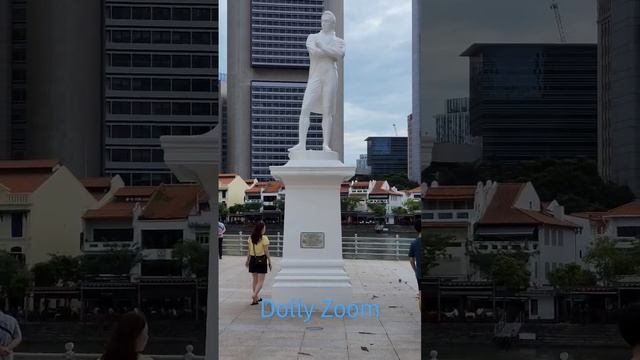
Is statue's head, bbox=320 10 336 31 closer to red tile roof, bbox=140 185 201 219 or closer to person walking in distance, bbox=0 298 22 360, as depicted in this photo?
red tile roof, bbox=140 185 201 219

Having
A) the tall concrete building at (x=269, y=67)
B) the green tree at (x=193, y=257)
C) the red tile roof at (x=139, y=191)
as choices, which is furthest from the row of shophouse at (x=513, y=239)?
the tall concrete building at (x=269, y=67)

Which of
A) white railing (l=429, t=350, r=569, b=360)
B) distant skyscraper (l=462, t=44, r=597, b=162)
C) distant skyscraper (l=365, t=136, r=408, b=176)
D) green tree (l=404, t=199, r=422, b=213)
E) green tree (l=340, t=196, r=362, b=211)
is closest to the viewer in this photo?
white railing (l=429, t=350, r=569, b=360)

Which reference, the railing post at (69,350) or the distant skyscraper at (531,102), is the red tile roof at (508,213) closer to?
the distant skyscraper at (531,102)

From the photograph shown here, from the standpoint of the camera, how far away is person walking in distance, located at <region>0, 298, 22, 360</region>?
3.68 m

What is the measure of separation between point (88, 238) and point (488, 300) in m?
2.41

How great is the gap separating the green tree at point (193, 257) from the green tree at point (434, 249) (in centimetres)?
129

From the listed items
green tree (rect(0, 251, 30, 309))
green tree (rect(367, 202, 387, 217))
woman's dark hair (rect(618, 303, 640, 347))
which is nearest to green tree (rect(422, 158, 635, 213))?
woman's dark hair (rect(618, 303, 640, 347))

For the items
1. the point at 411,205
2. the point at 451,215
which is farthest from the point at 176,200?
the point at 411,205

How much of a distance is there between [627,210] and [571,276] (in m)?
0.50

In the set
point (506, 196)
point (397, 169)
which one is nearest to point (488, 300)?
point (506, 196)

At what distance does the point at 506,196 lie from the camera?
13.5ft

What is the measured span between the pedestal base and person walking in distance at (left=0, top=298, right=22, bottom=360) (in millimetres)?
5276

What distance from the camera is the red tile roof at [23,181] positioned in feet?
13.1

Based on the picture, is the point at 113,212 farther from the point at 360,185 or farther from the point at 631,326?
the point at 360,185
